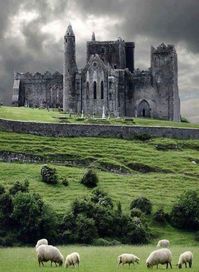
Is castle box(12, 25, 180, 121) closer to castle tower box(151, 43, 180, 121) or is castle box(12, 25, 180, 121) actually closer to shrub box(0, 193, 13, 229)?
castle tower box(151, 43, 180, 121)

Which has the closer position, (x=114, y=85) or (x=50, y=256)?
(x=50, y=256)

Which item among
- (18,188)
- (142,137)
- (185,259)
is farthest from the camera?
(142,137)

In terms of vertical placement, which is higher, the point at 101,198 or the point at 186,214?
the point at 101,198

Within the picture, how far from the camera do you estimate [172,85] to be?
167 meters

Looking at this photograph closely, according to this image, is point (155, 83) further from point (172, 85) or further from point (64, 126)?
point (64, 126)

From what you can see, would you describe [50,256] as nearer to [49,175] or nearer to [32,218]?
[32,218]

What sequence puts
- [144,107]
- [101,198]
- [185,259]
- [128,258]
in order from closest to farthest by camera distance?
[185,259], [128,258], [101,198], [144,107]

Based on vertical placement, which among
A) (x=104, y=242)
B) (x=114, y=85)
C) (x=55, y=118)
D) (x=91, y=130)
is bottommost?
(x=104, y=242)

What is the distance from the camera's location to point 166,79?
167375 millimetres

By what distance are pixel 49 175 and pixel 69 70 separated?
2559 inches

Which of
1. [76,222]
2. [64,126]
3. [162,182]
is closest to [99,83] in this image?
[64,126]

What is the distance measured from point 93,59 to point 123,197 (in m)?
70.1

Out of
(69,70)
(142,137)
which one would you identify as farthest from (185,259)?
(69,70)

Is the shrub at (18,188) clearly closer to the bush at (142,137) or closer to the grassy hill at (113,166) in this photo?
the grassy hill at (113,166)
